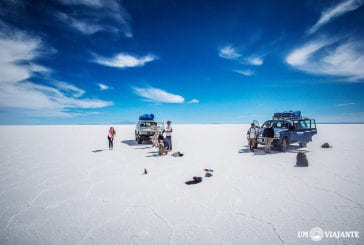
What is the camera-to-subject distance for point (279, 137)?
12055 mm

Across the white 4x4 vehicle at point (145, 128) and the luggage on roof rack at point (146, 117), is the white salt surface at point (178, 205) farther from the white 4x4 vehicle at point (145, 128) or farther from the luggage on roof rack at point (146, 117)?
the luggage on roof rack at point (146, 117)

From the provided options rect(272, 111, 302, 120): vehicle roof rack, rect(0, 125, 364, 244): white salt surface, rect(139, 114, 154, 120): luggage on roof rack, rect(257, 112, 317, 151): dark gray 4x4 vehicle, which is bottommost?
rect(0, 125, 364, 244): white salt surface

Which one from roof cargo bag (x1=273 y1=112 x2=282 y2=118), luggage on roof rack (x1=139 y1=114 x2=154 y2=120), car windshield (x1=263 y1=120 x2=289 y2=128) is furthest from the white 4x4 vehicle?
roof cargo bag (x1=273 y1=112 x2=282 y2=118)

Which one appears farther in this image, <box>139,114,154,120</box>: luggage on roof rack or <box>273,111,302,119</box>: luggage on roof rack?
<box>139,114,154,120</box>: luggage on roof rack

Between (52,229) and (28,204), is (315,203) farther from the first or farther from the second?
(28,204)

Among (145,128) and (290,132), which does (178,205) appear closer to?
(290,132)

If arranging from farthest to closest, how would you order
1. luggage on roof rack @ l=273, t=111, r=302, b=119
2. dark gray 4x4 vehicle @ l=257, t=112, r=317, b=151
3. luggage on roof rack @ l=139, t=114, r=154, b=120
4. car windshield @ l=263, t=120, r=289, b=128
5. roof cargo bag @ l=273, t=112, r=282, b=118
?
luggage on roof rack @ l=139, t=114, r=154, b=120 < roof cargo bag @ l=273, t=112, r=282, b=118 < luggage on roof rack @ l=273, t=111, r=302, b=119 < car windshield @ l=263, t=120, r=289, b=128 < dark gray 4x4 vehicle @ l=257, t=112, r=317, b=151

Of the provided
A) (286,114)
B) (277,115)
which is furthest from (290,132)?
(277,115)

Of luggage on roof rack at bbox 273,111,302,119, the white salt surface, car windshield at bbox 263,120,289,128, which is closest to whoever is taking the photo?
the white salt surface

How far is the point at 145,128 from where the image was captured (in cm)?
1756

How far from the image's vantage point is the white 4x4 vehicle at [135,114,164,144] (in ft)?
55.2

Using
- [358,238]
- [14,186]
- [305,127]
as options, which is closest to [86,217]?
[14,186]

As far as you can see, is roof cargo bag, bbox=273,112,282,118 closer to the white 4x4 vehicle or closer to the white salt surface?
the white salt surface

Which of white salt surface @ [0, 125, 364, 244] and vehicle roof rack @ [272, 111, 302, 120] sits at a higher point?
vehicle roof rack @ [272, 111, 302, 120]
